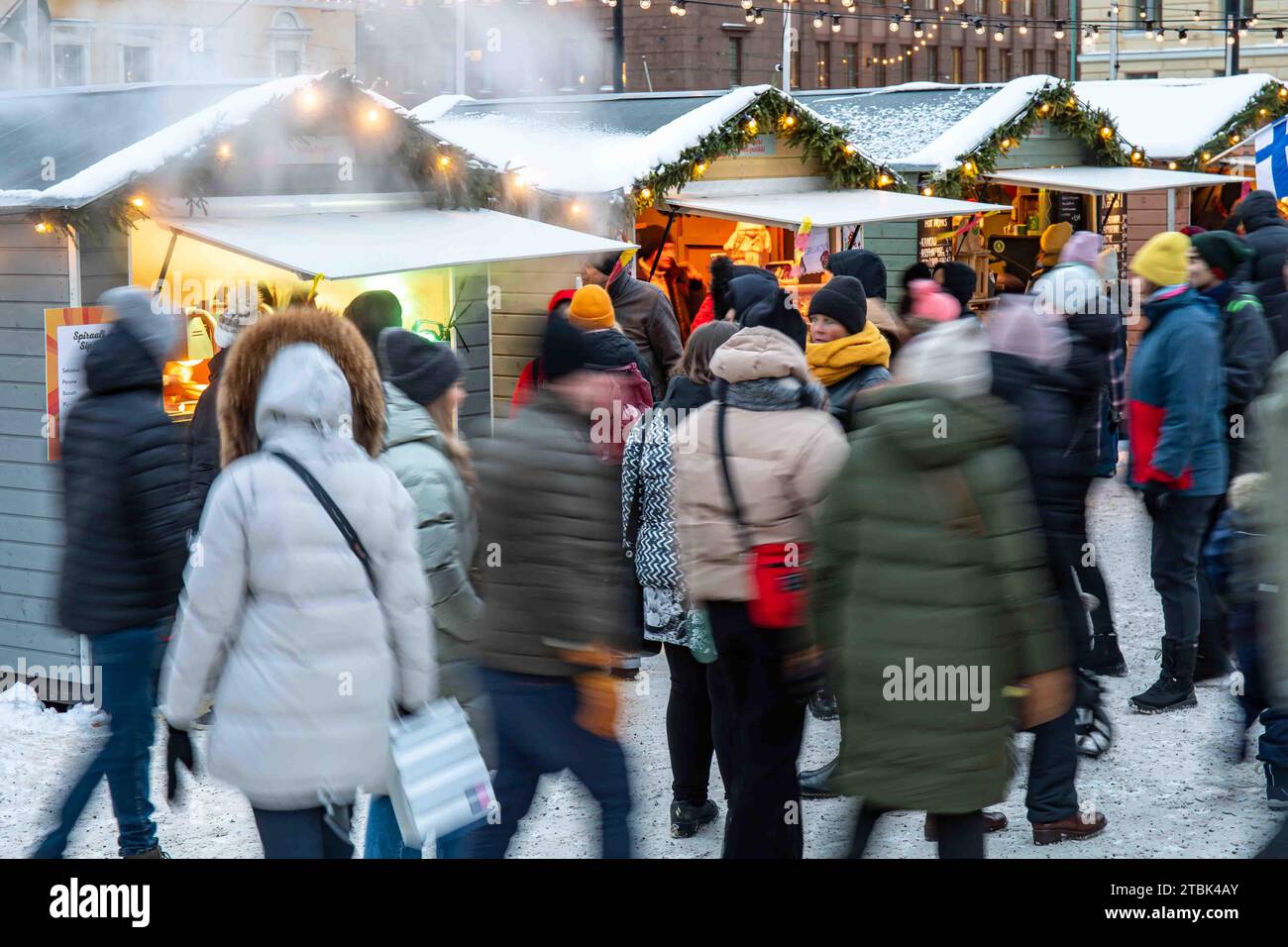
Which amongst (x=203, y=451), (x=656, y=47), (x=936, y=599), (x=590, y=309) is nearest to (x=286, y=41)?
(x=656, y=47)

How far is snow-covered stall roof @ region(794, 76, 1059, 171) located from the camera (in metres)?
13.5

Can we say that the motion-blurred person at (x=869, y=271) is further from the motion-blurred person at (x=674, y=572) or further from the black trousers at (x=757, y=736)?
the black trousers at (x=757, y=736)

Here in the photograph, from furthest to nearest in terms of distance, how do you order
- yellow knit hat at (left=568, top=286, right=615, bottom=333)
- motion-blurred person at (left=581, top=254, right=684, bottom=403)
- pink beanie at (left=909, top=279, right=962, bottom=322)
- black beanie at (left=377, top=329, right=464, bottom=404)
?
motion-blurred person at (left=581, top=254, right=684, bottom=403)
yellow knit hat at (left=568, top=286, right=615, bottom=333)
pink beanie at (left=909, top=279, right=962, bottom=322)
black beanie at (left=377, top=329, right=464, bottom=404)

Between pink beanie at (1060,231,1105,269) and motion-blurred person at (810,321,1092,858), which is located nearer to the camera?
motion-blurred person at (810,321,1092,858)

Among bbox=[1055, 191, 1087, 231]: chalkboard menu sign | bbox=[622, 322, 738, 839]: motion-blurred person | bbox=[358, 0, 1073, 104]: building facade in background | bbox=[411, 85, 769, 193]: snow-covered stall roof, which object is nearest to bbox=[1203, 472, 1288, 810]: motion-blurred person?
bbox=[622, 322, 738, 839]: motion-blurred person

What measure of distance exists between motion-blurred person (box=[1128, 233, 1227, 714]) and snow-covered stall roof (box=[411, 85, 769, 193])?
4.19 m

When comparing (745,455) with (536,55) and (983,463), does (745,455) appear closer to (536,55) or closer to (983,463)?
(983,463)

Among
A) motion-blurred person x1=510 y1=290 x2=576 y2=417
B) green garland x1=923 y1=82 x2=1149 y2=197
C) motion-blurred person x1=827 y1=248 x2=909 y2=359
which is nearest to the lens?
motion-blurred person x1=510 y1=290 x2=576 y2=417

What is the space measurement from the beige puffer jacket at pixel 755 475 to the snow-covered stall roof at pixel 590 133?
4.92 meters

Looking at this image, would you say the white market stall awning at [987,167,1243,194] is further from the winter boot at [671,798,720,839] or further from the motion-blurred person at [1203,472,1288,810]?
the winter boot at [671,798,720,839]

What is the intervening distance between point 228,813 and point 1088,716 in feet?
10.5

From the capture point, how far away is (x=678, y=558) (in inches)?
212

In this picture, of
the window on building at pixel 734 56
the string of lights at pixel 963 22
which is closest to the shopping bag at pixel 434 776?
the string of lights at pixel 963 22

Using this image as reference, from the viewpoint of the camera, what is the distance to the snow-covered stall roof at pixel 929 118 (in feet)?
44.3
